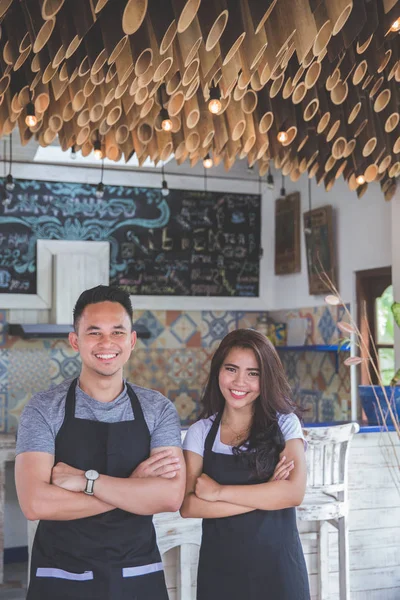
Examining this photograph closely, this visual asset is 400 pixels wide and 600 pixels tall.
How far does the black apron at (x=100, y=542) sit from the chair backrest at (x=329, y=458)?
1386mm

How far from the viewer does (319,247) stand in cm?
648

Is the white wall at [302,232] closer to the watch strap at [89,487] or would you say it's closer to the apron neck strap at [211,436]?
the apron neck strap at [211,436]

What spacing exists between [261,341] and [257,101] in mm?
1960

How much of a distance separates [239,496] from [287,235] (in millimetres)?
5156

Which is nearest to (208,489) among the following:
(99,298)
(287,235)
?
(99,298)

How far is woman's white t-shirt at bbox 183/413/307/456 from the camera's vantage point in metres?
2.33

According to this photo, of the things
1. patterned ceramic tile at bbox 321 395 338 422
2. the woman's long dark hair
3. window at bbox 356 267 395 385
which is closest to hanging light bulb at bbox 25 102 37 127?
the woman's long dark hair

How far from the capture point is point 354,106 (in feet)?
12.3

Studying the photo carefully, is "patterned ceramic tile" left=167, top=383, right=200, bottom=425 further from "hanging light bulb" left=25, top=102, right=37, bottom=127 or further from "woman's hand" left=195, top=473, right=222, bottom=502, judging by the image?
"woman's hand" left=195, top=473, right=222, bottom=502

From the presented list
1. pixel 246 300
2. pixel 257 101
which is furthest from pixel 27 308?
pixel 257 101

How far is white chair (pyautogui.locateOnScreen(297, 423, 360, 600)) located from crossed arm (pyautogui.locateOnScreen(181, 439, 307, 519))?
109 cm

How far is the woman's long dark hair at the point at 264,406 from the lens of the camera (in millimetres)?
2289

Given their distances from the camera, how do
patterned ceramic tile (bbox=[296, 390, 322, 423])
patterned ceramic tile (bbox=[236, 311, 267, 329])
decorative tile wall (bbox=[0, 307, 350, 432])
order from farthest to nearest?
patterned ceramic tile (bbox=[236, 311, 267, 329]) < patterned ceramic tile (bbox=[296, 390, 322, 423]) < decorative tile wall (bbox=[0, 307, 350, 432])

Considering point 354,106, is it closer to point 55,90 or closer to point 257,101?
point 257,101
